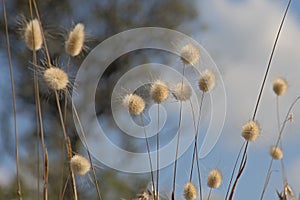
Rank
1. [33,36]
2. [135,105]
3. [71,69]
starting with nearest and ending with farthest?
[33,36], [135,105], [71,69]

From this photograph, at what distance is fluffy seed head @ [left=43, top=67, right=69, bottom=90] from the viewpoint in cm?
68

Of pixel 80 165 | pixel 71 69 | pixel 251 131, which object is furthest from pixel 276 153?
pixel 71 69

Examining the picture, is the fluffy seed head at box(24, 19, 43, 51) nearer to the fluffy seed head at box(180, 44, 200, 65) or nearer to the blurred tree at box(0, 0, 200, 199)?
the fluffy seed head at box(180, 44, 200, 65)

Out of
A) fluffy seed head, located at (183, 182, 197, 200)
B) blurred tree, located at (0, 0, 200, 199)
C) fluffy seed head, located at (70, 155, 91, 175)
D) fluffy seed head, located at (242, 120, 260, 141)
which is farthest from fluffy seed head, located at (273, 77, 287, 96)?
blurred tree, located at (0, 0, 200, 199)

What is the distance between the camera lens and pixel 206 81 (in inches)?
31.9

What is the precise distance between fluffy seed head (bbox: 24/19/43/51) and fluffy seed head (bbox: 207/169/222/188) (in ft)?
0.98

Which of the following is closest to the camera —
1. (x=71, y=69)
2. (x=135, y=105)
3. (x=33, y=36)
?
(x=33, y=36)

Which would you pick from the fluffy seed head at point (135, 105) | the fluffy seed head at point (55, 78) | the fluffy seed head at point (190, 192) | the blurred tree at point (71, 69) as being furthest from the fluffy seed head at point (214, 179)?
the blurred tree at point (71, 69)

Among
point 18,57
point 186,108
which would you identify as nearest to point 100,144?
point 18,57

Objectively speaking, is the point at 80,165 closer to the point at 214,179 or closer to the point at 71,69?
the point at 214,179

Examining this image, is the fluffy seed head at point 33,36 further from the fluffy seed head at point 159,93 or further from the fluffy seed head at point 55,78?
the fluffy seed head at point 159,93

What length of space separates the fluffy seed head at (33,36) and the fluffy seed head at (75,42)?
0.11 ft

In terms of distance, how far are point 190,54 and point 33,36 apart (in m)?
0.24

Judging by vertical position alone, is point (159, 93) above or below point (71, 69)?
below
